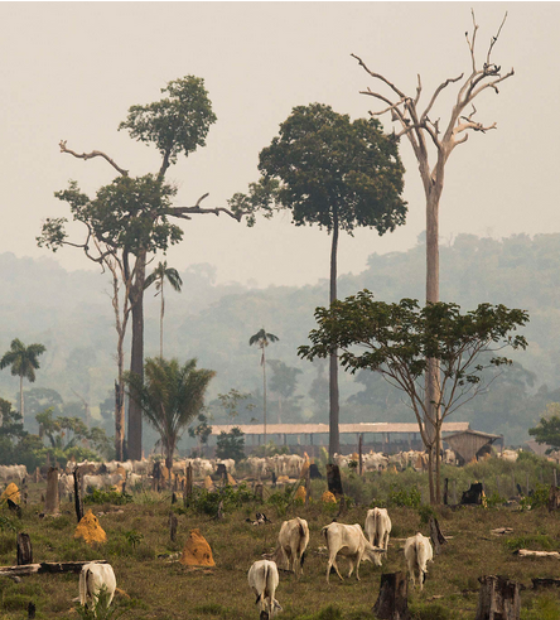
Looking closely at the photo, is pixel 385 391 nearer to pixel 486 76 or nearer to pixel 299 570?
pixel 486 76

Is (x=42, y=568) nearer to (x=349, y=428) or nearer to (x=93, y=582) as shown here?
(x=93, y=582)

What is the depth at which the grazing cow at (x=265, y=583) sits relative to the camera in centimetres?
1168

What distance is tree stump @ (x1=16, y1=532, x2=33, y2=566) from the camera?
14.7 metres

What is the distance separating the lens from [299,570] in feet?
49.0

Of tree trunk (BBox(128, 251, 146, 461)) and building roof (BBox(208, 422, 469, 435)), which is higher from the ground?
tree trunk (BBox(128, 251, 146, 461))

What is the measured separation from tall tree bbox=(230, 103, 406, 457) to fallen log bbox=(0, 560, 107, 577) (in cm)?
3904

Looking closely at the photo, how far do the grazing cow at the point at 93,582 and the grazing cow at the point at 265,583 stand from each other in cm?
201

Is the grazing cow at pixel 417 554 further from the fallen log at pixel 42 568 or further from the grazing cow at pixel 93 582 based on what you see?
the fallen log at pixel 42 568

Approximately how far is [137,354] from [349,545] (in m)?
41.5

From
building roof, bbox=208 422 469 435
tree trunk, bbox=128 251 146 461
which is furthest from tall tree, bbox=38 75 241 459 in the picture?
building roof, bbox=208 422 469 435

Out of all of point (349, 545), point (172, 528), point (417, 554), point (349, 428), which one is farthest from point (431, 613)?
point (349, 428)

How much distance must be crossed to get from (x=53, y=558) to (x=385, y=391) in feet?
343

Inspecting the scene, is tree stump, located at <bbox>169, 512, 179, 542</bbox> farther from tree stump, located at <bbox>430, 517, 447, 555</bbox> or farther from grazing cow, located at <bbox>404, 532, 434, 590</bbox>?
grazing cow, located at <bbox>404, 532, 434, 590</bbox>

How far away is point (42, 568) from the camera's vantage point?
14.9 meters
